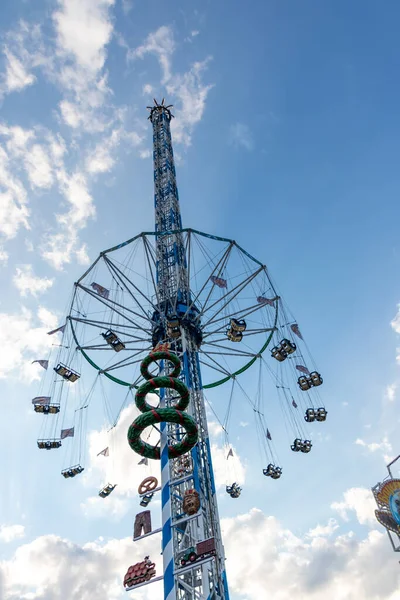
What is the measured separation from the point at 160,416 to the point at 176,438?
641cm

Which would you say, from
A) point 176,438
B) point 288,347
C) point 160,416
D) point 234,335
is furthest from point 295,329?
point 160,416

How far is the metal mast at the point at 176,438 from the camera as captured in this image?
2272 centimetres

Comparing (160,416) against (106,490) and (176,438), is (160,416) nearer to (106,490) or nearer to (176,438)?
(176,438)

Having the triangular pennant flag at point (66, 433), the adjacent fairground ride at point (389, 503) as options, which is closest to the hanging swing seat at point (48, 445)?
the triangular pennant flag at point (66, 433)

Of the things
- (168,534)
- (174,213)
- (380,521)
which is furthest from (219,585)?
(174,213)

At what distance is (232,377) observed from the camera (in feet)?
120

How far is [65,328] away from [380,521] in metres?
22.2

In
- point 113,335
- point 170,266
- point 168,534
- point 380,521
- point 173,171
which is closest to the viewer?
point 168,534

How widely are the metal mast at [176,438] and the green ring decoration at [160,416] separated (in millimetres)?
1434

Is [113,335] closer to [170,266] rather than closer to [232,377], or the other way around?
[170,266]

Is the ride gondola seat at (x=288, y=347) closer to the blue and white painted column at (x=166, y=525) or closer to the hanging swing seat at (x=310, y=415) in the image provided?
the hanging swing seat at (x=310, y=415)

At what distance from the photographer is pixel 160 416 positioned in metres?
21.8

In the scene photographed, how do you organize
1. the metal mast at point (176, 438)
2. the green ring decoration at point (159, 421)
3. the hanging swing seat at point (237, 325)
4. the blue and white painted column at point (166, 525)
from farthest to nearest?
the hanging swing seat at point (237, 325) < the metal mast at point (176, 438) < the green ring decoration at point (159, 421) < the blue and white painted column at point (166, 525)

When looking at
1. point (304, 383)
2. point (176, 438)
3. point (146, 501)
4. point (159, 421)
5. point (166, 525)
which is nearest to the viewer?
point (159, 421)
